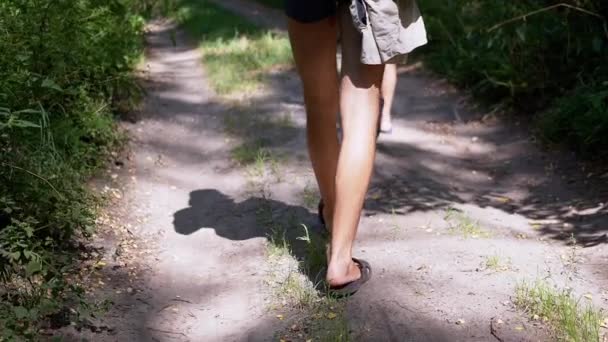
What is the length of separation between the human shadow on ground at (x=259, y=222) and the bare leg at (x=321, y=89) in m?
0.26

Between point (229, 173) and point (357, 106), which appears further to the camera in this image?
point (229, 173)

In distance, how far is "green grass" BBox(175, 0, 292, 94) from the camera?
320 inches

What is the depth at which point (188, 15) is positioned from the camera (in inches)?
553

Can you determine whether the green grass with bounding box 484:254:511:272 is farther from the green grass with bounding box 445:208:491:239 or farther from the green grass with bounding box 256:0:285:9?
the green grass with bounding box 256:0:285:9

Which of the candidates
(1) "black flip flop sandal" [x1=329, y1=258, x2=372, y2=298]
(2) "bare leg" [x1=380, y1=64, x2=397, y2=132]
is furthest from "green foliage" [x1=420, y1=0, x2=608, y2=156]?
(1) "black flip flop sandal" [x1=329, y1=258, x2=372, y2=298]

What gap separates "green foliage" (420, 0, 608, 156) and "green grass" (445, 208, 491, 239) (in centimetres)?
143

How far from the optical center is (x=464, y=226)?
13.5ft

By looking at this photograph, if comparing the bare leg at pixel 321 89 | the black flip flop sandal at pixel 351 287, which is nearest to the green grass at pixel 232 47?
the bare leg at pixel 321 89

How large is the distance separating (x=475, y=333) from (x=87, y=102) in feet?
9.68

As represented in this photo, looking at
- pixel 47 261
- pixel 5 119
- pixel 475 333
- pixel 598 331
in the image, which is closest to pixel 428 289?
pixel 475 333

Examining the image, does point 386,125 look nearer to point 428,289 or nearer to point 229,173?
point 229,173

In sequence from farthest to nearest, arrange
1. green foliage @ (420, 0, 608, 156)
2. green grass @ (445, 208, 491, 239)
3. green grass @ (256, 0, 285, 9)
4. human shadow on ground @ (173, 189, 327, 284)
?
green grass @ (256, 0, 285, 9) → green foliage @ (420, 0, 608, 156) → green grass @ (445, 208, 491, 239) → human shadow on ground @ (173, 189, 327, 284)

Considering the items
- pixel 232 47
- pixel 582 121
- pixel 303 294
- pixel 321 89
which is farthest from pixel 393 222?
pixel 232 47

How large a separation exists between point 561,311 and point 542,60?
4106mm
